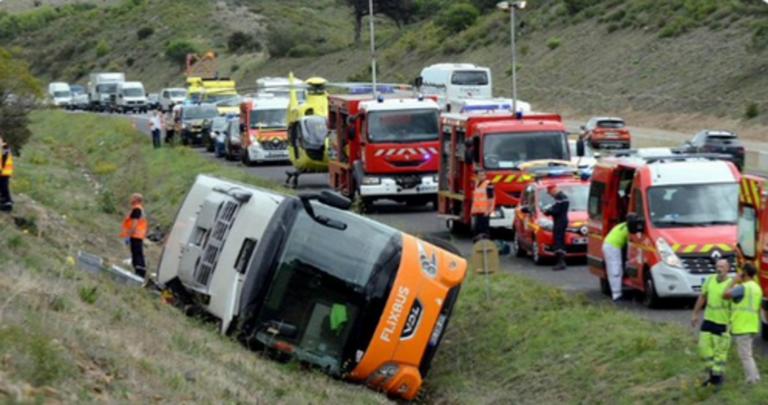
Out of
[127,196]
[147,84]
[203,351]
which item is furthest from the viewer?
[147,84]

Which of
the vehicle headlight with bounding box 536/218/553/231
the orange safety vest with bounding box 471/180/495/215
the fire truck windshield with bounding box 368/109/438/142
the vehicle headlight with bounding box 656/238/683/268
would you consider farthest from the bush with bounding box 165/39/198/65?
the vehicle headlight with bounding box 656/238/683/268

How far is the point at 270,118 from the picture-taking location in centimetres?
5575

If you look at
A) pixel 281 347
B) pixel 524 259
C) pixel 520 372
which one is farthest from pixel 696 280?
pixel 524 259

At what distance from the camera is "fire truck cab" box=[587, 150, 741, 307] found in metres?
21.3

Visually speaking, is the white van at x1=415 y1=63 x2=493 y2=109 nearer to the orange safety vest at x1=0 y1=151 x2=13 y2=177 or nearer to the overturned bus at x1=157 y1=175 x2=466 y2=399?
Result: the orange safety vest at x1=0 y1=151 x2=13 y2=177

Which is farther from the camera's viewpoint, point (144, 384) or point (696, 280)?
point (696, 280)

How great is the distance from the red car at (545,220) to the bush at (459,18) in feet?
253

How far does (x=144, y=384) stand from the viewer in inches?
531

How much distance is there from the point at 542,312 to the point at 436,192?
54.5 feet

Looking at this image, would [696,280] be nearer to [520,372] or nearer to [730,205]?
[730,205]

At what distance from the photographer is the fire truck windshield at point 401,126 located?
37844mm

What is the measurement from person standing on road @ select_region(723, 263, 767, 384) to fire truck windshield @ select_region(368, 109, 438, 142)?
22.8m

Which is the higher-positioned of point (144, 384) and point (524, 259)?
point (144, 384)

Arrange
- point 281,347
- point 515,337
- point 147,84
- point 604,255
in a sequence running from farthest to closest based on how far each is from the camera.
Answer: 1. point 147,84
2. point 604,255
3. point 515,337
4. point 281,347
